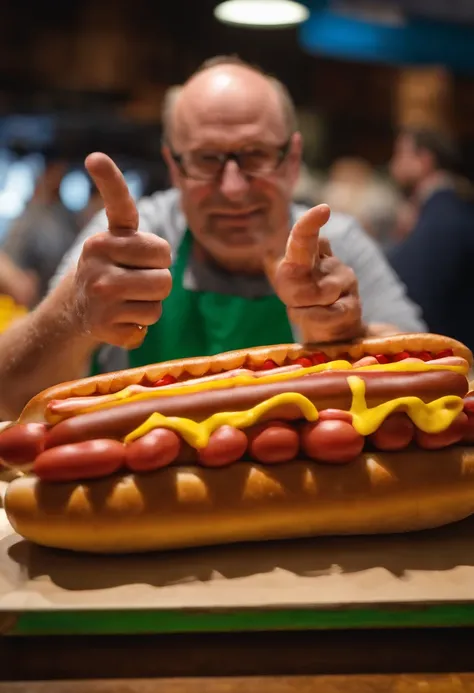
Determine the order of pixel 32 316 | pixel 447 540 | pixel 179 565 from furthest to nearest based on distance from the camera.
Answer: pixel 32 316 < pixel 447 540 < pixel 179 565

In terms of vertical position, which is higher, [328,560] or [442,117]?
[328,560]

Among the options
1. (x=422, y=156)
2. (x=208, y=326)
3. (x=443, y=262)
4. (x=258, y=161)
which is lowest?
(x=443, y=262)

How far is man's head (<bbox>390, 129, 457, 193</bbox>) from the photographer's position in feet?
15.5

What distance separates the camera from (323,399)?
69.3 inches

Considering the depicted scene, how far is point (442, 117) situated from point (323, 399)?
327 inches

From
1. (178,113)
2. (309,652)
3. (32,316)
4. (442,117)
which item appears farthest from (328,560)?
(442,117)

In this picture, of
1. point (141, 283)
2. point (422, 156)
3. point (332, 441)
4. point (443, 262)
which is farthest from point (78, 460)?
point (422, 156)

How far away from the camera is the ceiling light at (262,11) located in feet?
13.0

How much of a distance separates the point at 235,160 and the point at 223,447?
1184 millimetres

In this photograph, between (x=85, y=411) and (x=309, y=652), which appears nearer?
(x=309, y=652)

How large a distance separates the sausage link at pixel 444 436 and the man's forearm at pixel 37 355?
0.98m

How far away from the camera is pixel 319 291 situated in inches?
76.2

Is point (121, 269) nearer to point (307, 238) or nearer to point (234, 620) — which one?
point (307, 238)

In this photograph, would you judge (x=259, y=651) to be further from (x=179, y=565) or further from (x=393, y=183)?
(x=393, y=183)
